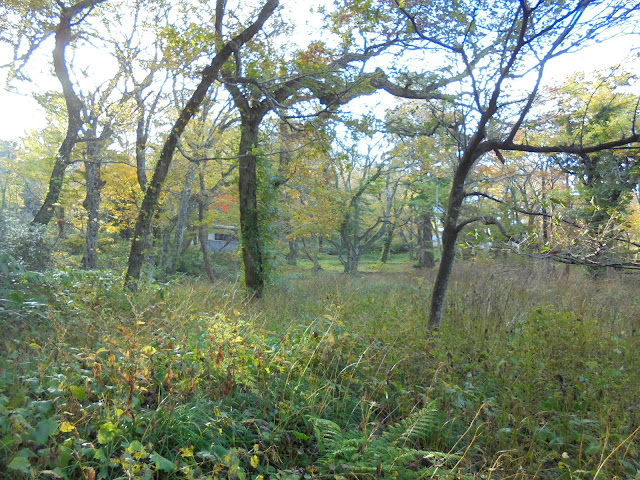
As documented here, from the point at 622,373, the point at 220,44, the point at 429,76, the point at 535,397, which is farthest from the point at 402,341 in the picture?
the point at 220,44

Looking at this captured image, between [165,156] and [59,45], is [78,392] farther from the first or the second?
[59,45]

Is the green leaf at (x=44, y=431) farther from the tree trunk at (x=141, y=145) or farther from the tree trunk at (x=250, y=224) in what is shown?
the tree trunk at (x=141, y=145)

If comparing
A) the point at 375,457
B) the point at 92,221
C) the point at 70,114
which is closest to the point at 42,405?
the point at 375,457

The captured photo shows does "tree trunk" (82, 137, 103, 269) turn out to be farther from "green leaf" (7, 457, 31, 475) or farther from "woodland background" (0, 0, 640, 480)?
"green leaf" (7, 457, 31, 475)

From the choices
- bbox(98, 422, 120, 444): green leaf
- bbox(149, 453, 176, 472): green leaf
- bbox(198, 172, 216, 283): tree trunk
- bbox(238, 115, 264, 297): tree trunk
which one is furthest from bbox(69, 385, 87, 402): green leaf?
bbox(198, 172, 216, 283): tree trunk

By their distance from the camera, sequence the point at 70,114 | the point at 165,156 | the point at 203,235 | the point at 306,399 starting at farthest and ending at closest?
the point at 203,235
the point at 70,114
the point at 165,156
the point at 306,399

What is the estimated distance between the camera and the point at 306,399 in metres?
3.17

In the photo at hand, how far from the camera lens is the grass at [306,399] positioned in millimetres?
2350

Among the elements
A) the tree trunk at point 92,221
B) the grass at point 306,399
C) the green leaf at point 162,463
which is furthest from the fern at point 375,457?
the tree trunk at point 92,221

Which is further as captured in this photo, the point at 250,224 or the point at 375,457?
the point at 250,224

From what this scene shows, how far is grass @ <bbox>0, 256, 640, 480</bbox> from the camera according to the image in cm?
235

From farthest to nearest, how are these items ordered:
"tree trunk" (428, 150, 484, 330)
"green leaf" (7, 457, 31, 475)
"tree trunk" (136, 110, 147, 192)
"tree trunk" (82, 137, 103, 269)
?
"tree trunk" (136, 110, 147, 192), "tree trunk" (82, 137, 103, 269), "tree trunk" (428, 150, 484, 330), "green leaf" (7, 457, 31, 475)

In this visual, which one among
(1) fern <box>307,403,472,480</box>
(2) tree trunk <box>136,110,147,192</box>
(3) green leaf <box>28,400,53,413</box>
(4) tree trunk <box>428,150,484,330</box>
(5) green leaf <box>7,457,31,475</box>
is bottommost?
(1) fern <box>307,403,472,480</box>

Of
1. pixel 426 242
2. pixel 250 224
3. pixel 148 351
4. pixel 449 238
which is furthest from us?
pixel 426 242
